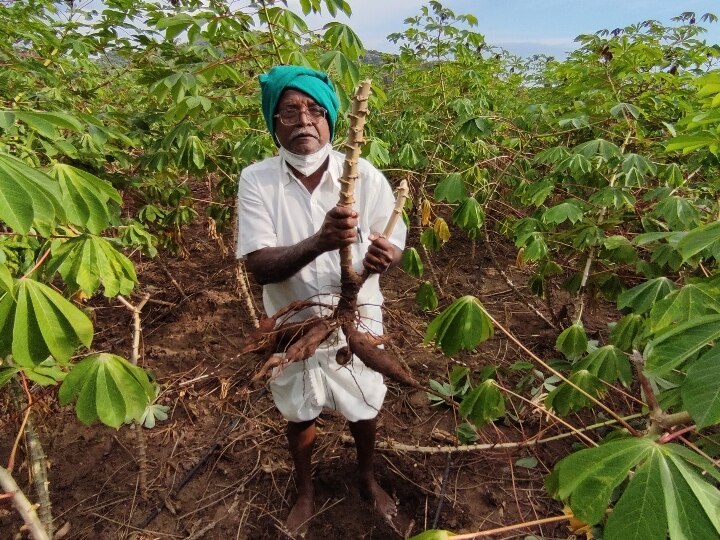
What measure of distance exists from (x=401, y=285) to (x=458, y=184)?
1122mm

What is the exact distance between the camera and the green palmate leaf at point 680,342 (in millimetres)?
740

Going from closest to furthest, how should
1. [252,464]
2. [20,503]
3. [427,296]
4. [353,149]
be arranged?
[353,149] → [20,503] → [252,464] → [427,296]

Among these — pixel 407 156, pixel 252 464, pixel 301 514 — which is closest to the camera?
pixel 301 514

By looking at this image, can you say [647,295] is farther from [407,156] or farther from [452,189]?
Answer: [407,156]

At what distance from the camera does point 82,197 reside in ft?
3.73

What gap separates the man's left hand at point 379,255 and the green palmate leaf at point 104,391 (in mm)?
695

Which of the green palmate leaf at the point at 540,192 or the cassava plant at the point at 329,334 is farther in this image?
the green palmate leaf at the point at 540,192

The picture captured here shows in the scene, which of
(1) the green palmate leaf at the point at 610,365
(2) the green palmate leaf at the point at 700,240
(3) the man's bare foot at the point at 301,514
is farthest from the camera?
(3) the man's bare foot at the point at 301,514

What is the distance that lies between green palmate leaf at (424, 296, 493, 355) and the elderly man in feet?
0.70

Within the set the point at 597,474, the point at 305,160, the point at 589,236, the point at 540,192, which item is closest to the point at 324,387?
the point at 305,160

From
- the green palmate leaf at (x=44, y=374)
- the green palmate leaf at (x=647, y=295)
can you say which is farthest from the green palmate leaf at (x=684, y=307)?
the green palmate leaf at (x=44, y=374)

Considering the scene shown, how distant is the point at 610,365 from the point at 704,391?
2.36 feet

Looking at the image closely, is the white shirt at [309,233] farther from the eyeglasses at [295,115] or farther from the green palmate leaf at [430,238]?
the green palmate leaf at [430,238]

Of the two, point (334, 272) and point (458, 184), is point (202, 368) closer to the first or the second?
point (334, 272)
